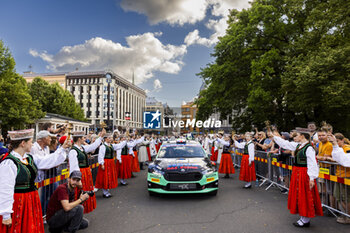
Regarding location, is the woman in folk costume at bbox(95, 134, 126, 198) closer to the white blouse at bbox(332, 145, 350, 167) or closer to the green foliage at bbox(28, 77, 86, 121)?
the white blouse at bbox(332, 145, 350, 167)

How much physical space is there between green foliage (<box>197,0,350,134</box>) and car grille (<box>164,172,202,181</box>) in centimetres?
1076

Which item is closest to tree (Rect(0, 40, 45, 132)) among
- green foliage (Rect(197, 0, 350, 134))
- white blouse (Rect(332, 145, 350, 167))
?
green foliage (Rect(197, 0, 350, 134))

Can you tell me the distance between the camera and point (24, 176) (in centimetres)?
344

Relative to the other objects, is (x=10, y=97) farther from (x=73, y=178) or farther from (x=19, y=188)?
(x=19, y=188)

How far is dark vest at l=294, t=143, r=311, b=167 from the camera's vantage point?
510cm

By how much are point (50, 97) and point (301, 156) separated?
49784mm

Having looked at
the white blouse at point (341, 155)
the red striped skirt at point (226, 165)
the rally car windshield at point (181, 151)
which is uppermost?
the white blouse at point (341, 155)

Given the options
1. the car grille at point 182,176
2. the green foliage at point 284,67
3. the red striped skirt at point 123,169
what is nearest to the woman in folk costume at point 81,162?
the car grille at point 182,176

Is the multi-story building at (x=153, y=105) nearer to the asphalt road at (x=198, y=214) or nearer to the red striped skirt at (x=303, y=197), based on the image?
the asphalt road at (x=198, y=214)

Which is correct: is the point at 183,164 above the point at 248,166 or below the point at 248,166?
above

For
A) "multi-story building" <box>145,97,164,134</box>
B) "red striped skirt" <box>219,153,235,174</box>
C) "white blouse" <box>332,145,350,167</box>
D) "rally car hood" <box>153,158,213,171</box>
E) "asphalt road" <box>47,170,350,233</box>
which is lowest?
"asphalt road" <box>47,170,350,233</box>

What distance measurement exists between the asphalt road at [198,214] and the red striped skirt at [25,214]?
Answer: 5.10 feet

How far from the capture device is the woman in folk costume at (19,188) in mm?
3131

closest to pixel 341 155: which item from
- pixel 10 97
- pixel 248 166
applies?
pixel 248 166
